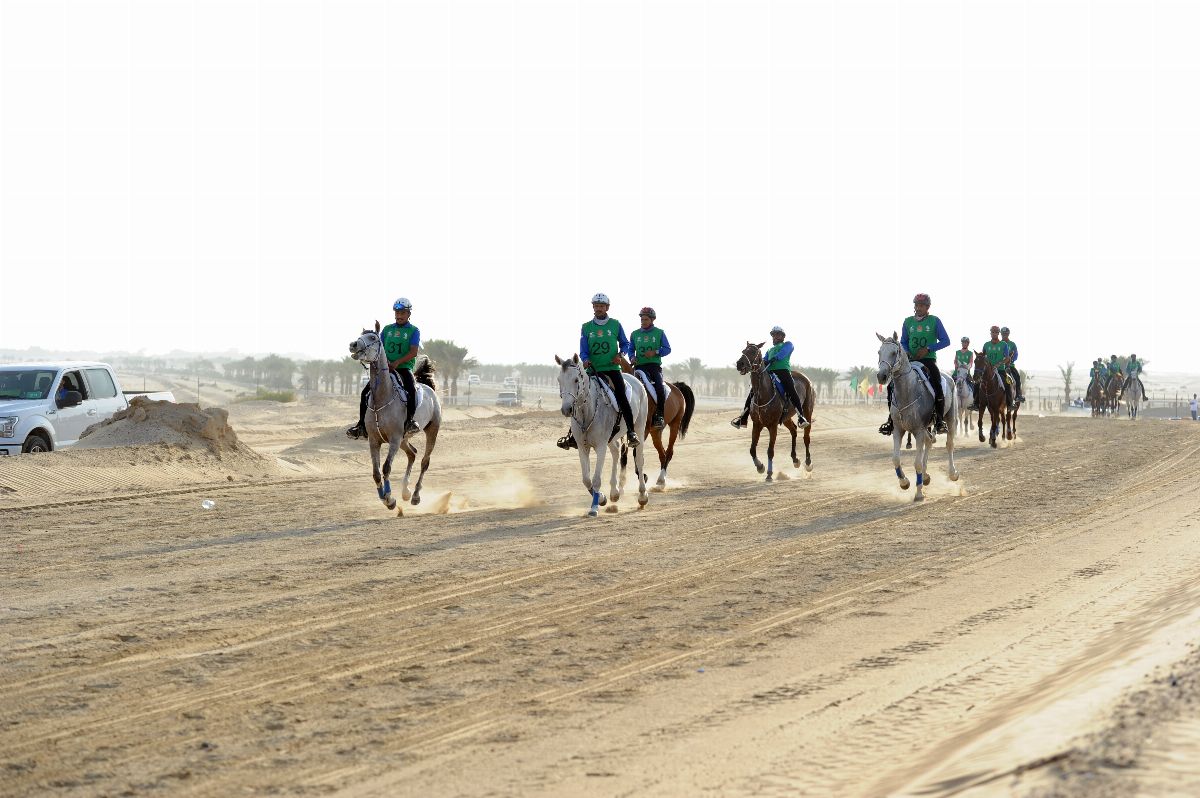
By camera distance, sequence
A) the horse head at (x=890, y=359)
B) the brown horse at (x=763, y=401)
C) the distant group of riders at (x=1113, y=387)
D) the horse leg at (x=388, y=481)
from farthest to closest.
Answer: the distant group of riders at (x=1113, y=387) < the brown horse at (x=763, y=401) < the horse head at (x=890, y=359) < the horse leg at (x=388, y=481)

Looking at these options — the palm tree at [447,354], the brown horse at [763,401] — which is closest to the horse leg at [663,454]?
the brown horse at [763,401]

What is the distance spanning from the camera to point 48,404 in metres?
21.7

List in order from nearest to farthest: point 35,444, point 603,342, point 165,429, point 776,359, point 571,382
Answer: point 571,382 < point 603,342 < point 35,444 < point 776,359 < point 165,429

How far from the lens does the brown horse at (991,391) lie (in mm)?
30594

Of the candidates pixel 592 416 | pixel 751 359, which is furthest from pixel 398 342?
pixel 751 359

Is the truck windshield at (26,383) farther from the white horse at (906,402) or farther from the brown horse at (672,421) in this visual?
the white horse at (906,402)

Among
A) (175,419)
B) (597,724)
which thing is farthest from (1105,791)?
(175,419)

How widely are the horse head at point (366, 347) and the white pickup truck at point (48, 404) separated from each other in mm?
8245

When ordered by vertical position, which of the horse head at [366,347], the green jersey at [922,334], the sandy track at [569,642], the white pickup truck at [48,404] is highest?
the green jersey at [922,334]

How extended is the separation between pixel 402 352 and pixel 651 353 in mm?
4111

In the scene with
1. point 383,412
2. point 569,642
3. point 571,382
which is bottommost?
point 569,642

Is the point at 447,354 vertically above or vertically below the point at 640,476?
above

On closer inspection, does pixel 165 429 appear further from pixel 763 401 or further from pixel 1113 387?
pixel 1113 387

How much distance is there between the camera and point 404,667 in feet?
25.1
